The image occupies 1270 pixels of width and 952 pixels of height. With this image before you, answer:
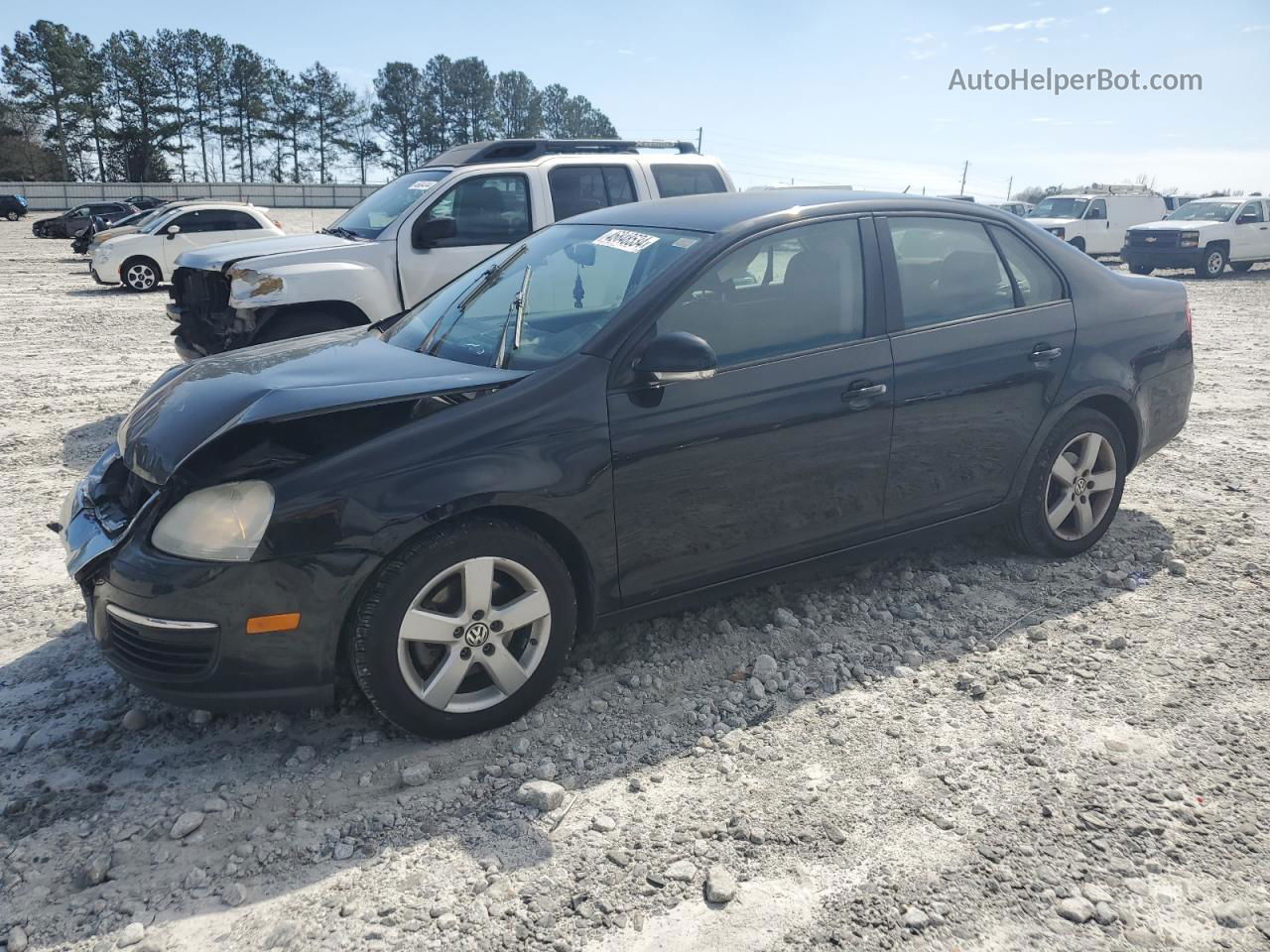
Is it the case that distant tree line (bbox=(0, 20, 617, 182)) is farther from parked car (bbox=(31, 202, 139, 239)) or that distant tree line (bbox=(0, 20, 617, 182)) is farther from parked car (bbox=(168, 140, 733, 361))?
parked car (bbox=(168, 140, 733, 361))

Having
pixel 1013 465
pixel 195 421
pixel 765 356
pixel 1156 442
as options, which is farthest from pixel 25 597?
pixel 1156 442

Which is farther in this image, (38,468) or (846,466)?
(38,468)

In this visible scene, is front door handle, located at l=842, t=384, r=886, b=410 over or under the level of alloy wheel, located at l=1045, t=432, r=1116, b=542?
over

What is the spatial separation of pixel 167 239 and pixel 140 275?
83cm

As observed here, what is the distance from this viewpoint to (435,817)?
3.03 meters

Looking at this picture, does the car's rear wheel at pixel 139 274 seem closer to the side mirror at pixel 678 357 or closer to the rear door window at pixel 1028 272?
the rear door window at pixel 1028 272

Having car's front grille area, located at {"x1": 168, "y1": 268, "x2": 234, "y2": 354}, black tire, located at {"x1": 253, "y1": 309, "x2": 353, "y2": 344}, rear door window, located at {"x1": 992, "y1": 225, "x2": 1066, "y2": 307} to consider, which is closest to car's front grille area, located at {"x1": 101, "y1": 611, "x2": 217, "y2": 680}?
rear door window, located at {"x1": 992, "y1": 225, "x2": 1066, "y2": 307}

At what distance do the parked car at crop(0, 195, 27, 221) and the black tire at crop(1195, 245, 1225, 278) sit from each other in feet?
158

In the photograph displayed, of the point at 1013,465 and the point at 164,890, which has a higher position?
the point at 1013,465

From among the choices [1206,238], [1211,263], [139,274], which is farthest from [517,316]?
[1211,263]

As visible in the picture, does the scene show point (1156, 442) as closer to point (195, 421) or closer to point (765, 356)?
point (765, 356)

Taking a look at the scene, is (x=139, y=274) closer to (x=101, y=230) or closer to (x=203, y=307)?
(x=101, y=230)

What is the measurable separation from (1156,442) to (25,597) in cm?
551

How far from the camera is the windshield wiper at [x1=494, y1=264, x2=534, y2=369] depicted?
376 centimetres
